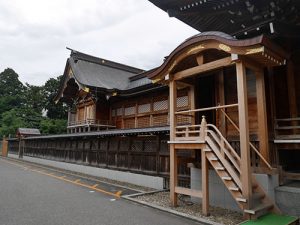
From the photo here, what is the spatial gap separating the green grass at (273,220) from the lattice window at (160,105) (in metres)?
9.21

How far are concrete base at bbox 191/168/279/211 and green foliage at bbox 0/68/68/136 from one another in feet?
111

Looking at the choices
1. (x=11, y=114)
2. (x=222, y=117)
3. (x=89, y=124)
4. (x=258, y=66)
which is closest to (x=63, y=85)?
(x=89, y=124)

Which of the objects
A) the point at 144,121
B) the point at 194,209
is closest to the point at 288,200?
the point at 194,209

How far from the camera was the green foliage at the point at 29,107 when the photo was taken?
40.9 m

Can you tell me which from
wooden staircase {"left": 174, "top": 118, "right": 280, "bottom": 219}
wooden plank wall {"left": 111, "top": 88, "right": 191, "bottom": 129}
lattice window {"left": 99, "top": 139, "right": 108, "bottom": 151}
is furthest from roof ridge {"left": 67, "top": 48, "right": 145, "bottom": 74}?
wooden staircase {"left": 174, "top": 118, "right": 280, "bottom": 219}

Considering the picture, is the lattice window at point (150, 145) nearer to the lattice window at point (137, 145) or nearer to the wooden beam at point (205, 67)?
the lattice window at point (137, 145)

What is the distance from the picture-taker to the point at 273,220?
6176mm

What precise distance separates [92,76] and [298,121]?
722 inches

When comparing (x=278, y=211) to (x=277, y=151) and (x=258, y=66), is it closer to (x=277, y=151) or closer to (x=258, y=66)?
(x=277, y=151)

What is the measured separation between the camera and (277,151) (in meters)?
7.67

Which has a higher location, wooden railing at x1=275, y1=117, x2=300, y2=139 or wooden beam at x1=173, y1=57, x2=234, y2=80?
wooden beam at x1=173, y1=57, x2=234, y2=80

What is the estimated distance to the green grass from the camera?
5.99 m

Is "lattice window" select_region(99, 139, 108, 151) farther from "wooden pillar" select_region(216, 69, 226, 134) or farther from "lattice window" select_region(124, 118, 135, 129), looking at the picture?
"wooden pillar" select_region(216, 69, 226, 134)

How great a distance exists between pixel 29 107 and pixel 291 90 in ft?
162
